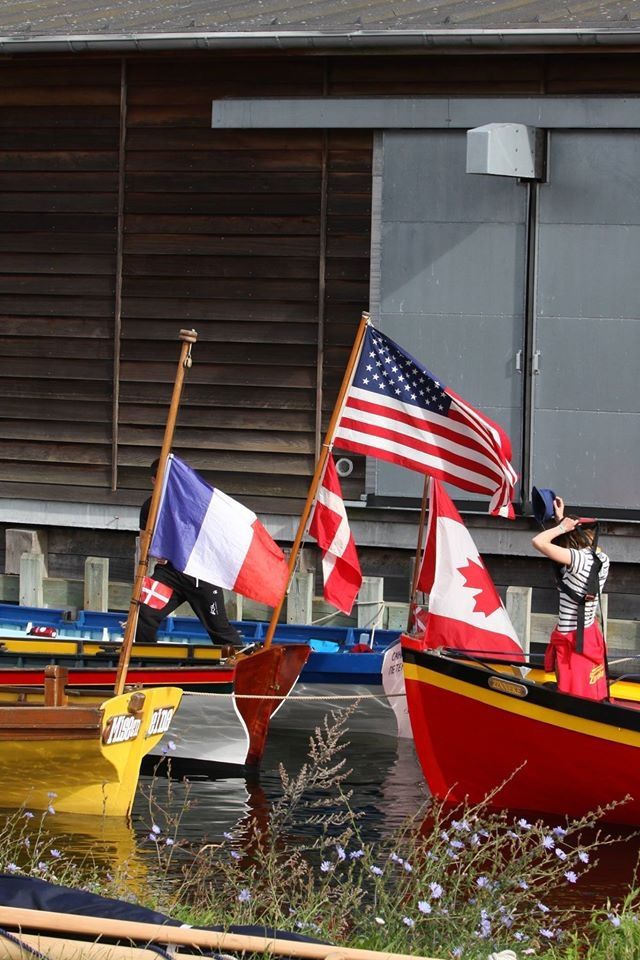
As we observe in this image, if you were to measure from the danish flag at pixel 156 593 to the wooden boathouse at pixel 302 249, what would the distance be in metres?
2.81

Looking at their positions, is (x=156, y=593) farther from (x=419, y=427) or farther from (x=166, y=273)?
(x=166, y=273)

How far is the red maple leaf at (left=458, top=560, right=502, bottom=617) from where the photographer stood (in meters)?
11.2

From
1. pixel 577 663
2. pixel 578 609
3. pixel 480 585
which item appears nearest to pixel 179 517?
pixel 480 585

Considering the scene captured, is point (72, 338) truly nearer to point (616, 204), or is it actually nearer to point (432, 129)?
point (432, 129)

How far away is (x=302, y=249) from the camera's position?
15.8 meters

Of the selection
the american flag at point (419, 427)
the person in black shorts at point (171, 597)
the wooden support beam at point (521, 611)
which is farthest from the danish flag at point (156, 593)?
the wooden support beam at point (521, 611)

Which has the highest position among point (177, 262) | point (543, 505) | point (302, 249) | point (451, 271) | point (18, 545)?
point (302, 249)

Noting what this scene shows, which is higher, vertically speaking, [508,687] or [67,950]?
[508,687]

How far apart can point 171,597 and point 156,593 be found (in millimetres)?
247

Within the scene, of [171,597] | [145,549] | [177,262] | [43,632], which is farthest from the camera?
[177,262]

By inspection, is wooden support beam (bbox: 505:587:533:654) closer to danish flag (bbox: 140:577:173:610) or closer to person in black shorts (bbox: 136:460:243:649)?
person in black shorts (bbox: 136:460:243:649)

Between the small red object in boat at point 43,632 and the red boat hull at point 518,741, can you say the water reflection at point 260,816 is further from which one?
the small red object in boat at point 43,632

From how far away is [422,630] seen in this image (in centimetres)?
1200

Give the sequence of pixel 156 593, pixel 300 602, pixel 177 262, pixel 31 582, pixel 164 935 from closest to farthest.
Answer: pixel 164 935 < pixel 156 593 < pixel 300 602 < pixel 31 582 < pixel 177 262
